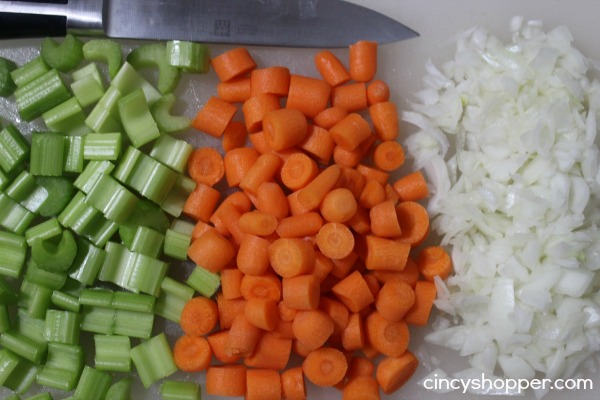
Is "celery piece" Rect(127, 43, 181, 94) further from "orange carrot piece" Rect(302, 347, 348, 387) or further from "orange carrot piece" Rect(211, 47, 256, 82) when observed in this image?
"orange carrot piece" Rect(302, 347, 348, 387)

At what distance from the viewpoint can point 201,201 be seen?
2.67 metres

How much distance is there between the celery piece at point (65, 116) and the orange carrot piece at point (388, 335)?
1548 mm

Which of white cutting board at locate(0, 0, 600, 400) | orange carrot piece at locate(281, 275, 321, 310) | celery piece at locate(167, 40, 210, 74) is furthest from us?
white cutting board at locate(0, 0, 600, 400)

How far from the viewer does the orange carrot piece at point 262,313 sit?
Answer: 7.95ft

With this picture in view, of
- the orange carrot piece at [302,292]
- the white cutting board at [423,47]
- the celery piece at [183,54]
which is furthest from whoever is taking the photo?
the white cutting board at [423,47]

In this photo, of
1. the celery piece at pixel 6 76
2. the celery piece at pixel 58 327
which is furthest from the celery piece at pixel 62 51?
the celery piece at pixel 58 327

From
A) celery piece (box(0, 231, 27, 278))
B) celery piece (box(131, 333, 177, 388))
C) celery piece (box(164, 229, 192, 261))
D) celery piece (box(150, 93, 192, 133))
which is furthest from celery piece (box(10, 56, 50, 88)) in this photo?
celery piece (box(131, 333, 177, 388))

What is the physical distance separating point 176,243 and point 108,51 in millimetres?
921

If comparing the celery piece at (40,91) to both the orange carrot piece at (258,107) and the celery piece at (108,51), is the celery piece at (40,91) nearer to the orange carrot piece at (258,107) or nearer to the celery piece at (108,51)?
the celery piece at (108,51)

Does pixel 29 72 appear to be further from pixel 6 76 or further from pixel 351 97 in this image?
pixel 351 97

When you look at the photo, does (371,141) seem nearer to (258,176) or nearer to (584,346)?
(258,176)

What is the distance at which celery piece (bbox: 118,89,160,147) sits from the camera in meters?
2.60

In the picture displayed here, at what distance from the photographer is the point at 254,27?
2.78 meters

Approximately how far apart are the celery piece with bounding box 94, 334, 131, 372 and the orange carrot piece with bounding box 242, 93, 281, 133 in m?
1.11
